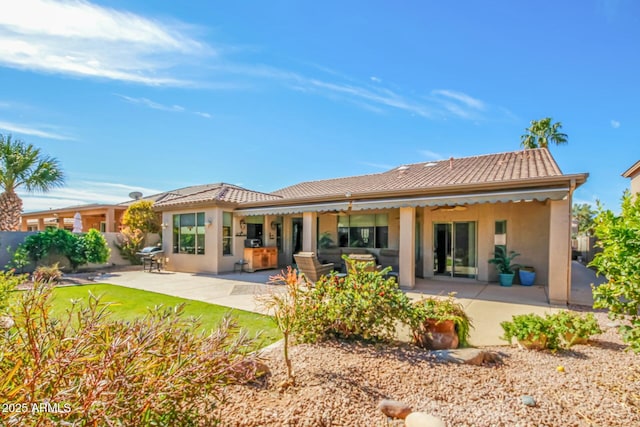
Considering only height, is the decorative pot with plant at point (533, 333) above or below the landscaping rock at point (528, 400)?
above

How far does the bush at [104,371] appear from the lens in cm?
226

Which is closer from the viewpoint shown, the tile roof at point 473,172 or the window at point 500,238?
the tile roof at point 473,172

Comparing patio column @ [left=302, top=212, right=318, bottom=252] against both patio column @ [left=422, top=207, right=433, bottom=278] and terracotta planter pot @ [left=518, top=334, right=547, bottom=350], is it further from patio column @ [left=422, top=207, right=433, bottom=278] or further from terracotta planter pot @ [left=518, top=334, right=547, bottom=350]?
terracotta planter pot @ [left=518, top=334, right=547, bottom=350]

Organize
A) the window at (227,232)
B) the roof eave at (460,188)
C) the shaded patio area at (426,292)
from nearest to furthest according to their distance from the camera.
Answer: the shaded patio area at (426,292), the roof eave at (460,188), the window at (227,232)

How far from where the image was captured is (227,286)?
15.1 meters

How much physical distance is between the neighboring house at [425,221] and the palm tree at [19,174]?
8.46m

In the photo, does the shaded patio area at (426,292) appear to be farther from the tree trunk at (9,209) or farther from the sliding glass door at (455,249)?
the tree trunk at (9,209)

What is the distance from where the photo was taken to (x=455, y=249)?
1783 cm

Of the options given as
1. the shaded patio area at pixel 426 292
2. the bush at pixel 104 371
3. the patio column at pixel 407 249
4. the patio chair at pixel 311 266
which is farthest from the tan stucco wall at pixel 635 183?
the bush at pixel 104 371

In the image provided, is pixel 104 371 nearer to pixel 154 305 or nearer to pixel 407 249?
pixel 154 305

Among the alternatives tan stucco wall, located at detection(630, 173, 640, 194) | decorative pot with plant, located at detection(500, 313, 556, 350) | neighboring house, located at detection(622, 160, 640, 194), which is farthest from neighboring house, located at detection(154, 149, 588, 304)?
tan stucco wall, located at detection(630, 173, 640, 194)

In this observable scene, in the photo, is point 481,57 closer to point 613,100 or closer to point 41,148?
point 613,100

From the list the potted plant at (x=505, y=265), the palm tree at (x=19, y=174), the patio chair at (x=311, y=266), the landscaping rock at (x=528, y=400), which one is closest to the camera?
the landscaping rock at (x=528, y=400)

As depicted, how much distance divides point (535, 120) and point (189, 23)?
39525mm
